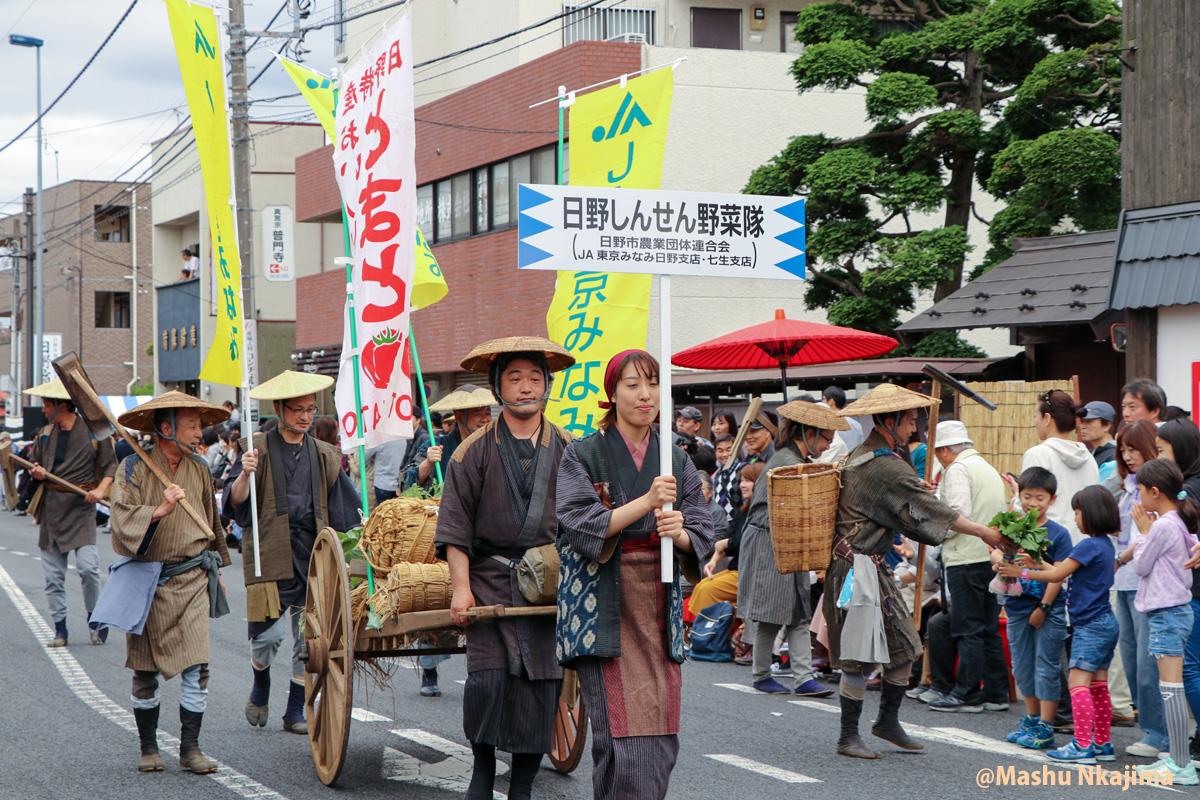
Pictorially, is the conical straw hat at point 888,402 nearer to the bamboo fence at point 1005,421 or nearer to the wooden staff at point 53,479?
the bamboo fence at point 1005,421

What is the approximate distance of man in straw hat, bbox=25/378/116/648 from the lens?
10641mm

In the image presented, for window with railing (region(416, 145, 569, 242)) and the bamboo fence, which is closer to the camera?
the bamboo fence

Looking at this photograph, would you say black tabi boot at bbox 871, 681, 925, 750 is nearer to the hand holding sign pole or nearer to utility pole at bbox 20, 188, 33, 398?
the hand holding sign pole

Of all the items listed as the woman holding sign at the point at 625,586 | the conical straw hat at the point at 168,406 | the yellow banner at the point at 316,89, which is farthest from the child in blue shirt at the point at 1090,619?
the yellow banner at the point at 316,89

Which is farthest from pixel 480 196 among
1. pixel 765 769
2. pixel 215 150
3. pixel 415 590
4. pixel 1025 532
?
pixel 415 590

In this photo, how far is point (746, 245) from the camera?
15.9 ft

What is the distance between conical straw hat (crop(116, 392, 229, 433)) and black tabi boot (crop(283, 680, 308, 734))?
1734 mm

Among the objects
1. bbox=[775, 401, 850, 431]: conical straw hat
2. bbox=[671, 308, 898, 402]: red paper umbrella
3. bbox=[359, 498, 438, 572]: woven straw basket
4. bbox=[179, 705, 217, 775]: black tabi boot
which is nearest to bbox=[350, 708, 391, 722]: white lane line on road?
bbox=[179, 705, 217, 775]: black tabi boot

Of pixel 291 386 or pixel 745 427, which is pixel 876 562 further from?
pixel 291 386

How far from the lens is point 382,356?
22.5ft

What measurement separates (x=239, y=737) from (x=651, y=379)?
4003mm

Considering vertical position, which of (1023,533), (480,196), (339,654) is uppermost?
(480,196)

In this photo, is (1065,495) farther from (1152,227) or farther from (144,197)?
(144,197)

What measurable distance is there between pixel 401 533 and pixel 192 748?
1.72m
